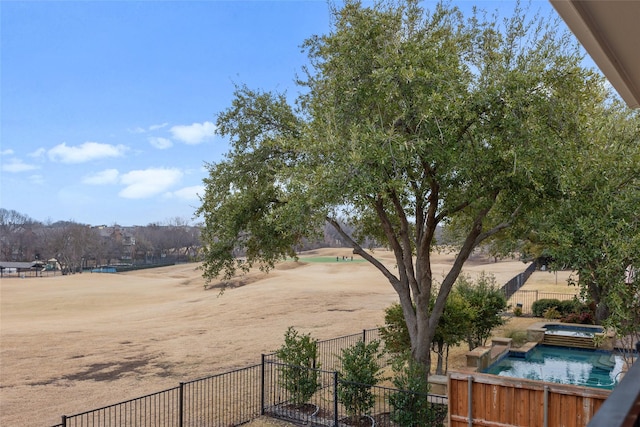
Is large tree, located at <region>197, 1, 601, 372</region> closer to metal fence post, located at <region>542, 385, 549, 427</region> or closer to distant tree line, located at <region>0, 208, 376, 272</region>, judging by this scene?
metal fence post, located at <region>542, 385, 549, 427</region>

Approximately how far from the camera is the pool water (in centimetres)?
1725

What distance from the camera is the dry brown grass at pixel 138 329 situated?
60.4ft

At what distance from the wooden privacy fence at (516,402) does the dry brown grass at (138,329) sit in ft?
37.9

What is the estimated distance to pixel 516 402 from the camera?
369 inches

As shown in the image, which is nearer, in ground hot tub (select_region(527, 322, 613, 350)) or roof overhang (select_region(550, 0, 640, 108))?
roof overhang (select_region(550, 0, 640, 108))

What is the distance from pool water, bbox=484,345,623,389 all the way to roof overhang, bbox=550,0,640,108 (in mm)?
14638

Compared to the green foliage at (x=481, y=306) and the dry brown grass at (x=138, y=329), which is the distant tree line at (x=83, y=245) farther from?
the green foliage at (x=481, y=306)

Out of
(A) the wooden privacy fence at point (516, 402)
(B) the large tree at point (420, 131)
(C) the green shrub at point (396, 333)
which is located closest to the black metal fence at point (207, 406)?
(C) the green shrub at point (396, 333)

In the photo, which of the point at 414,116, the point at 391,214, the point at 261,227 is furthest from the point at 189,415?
the point at 414,116

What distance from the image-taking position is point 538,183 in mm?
10570

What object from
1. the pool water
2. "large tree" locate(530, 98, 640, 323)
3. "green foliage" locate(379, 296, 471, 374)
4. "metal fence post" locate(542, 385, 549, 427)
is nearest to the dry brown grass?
"green foliage" locate(379, 296, 471, 374)

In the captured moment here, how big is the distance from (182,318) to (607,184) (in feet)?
103

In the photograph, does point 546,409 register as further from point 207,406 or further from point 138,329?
point 138,329

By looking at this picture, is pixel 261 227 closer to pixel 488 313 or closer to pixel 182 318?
pixel 488 313
